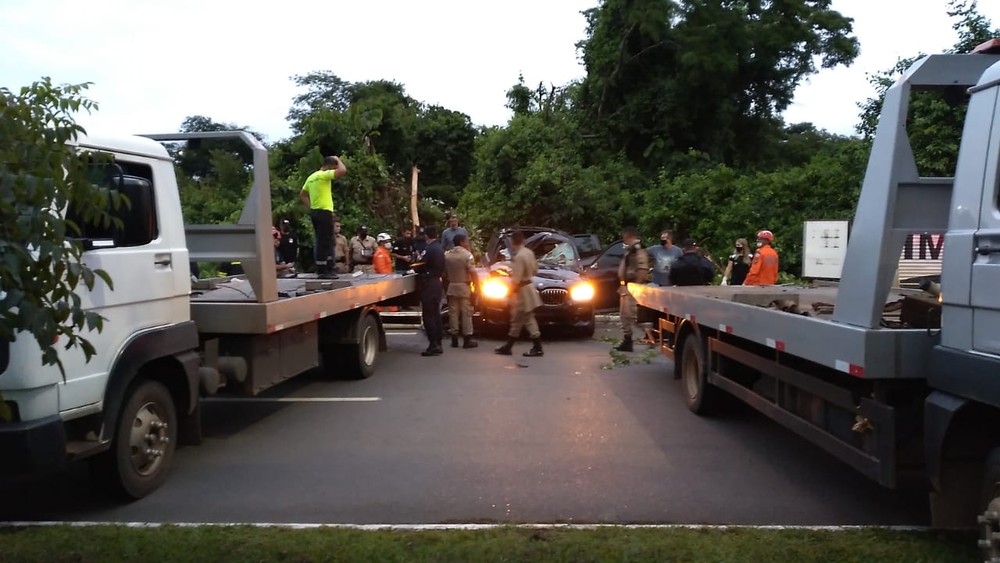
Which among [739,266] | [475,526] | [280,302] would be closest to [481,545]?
[475,526]

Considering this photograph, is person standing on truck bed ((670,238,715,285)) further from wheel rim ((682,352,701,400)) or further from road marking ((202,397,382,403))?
road marking ((202,397,382,403))

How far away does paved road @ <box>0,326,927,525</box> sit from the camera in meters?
5.59

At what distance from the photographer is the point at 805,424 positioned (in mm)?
5684

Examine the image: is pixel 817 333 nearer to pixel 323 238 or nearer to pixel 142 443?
pixel 142 443

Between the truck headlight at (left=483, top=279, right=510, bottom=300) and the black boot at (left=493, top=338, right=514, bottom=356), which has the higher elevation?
the truck headlight at (left=483, top=279, right=510, bottom=300)

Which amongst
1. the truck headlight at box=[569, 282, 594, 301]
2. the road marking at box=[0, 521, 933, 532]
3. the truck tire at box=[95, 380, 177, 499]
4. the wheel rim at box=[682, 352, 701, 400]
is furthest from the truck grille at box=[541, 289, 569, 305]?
the road marking at box=[0, 521, 933, 532]

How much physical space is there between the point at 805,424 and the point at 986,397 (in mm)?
1844

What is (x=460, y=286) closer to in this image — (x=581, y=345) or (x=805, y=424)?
(x=581, y=345)

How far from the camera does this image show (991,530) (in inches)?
153

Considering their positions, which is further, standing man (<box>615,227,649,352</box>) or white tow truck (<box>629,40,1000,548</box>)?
standing man (<box>615,227,649,352</box>)

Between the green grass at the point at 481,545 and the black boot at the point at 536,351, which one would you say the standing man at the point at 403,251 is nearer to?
the black boot at the point at 536,351

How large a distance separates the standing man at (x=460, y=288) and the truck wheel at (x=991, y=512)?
9.33 metres

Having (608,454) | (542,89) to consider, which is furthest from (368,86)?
(608,454)

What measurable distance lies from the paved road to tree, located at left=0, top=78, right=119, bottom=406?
250cm
